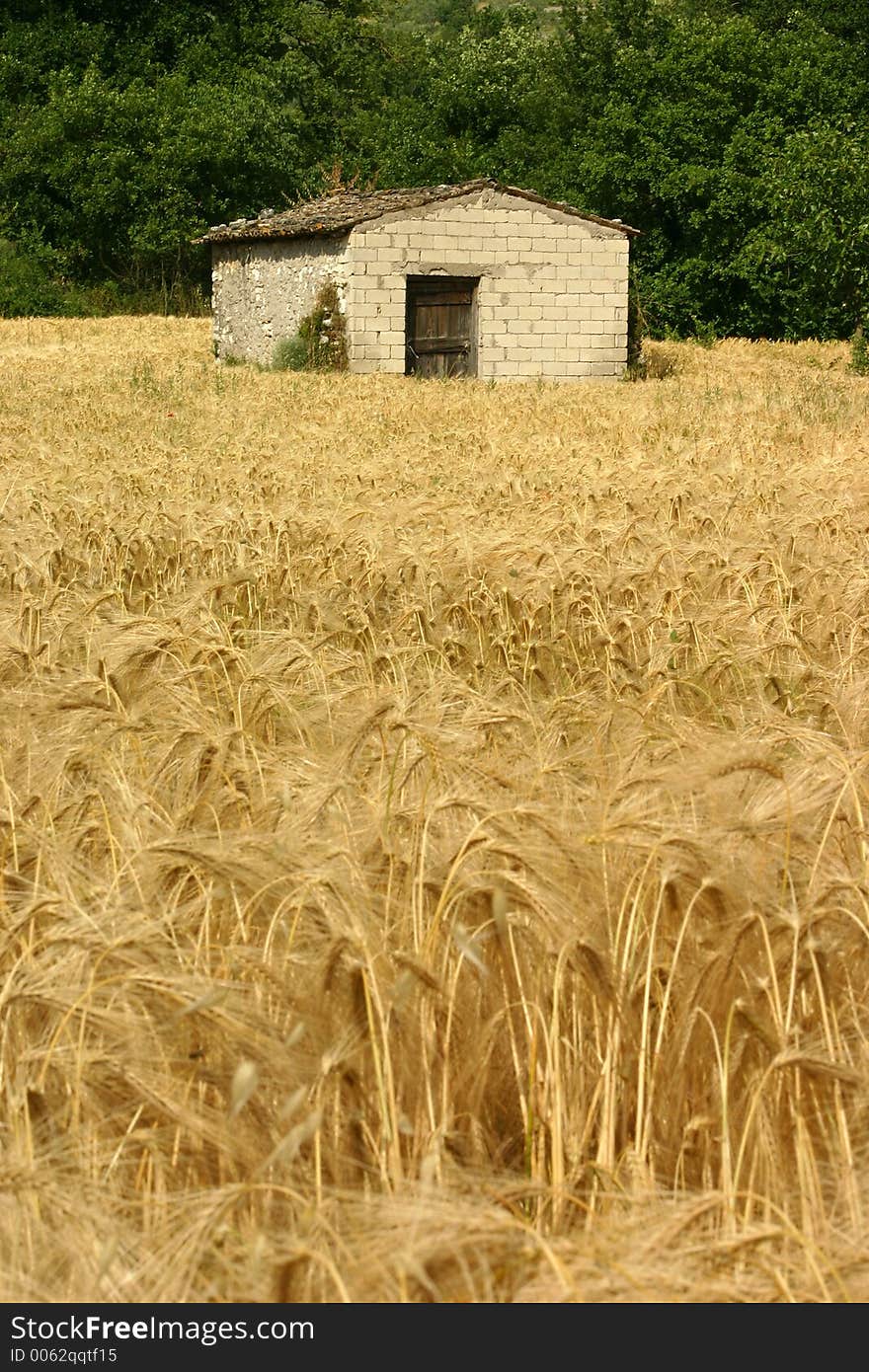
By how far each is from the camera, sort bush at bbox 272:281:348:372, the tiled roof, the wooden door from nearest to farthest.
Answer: the tiled roof
bush at bbox 272:281:348:372
the wooden door

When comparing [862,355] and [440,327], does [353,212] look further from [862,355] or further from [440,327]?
[862,355]

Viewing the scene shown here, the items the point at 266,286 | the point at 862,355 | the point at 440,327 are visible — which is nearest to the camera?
the point at 862,355

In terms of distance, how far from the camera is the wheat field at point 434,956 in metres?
1.87

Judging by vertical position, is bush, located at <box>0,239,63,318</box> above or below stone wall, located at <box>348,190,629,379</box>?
above

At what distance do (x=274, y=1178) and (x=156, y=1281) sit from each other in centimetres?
29

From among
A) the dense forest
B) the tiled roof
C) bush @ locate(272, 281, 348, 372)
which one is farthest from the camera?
the dense forest

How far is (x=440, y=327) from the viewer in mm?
26484

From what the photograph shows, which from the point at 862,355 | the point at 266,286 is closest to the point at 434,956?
the point at 862,355

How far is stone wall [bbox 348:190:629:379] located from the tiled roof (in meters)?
0.14

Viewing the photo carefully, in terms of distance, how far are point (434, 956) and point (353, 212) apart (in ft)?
81.5

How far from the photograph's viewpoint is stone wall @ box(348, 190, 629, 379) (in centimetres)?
2541

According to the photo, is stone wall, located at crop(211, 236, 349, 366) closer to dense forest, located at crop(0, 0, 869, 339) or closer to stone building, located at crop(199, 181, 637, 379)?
stone building, located at crop(199, 181, 637, 379)

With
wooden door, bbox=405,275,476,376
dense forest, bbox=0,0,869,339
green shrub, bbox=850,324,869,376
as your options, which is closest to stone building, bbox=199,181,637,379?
wooden door, bbox=405,275,476,376

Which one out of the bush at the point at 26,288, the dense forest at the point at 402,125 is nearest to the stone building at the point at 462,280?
the dense forest at the point at 402,125
